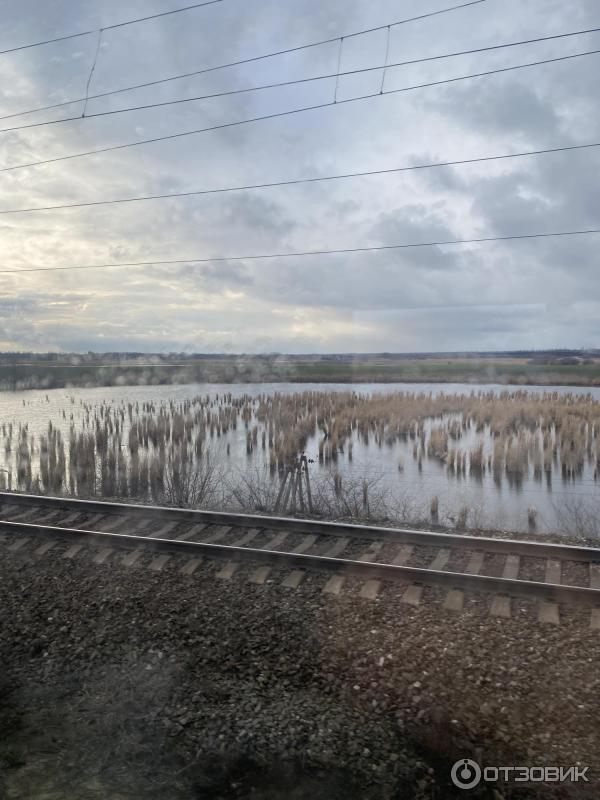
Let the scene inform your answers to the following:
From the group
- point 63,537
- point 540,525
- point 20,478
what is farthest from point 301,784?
point 20,478

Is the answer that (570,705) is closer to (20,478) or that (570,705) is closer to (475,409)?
(20,478)

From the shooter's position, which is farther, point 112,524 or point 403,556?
point 112,524

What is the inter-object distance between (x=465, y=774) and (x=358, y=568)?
2.55 m

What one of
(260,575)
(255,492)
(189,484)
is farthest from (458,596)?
(189,484)

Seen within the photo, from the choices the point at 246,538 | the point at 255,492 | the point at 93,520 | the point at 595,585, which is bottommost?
the point at 255,492

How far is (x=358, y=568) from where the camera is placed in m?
5.41

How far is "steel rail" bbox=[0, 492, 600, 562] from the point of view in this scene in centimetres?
601

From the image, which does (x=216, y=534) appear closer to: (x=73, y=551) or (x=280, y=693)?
(x=73, y=551)

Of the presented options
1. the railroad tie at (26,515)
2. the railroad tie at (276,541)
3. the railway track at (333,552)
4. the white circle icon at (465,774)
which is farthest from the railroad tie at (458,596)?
the railroad tie at (26,515)

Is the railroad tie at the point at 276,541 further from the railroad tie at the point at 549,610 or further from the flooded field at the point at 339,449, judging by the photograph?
the railroad tie at the point at 549,610

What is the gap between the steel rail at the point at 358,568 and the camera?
16.0 ft

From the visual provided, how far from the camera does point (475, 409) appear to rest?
16766mm

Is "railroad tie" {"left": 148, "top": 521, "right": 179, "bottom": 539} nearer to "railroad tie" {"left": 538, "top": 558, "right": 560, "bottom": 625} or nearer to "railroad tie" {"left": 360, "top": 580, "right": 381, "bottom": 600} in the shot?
"railroad tie" {"left": 360, "top": 580, "right": 381, "bottom": 600}

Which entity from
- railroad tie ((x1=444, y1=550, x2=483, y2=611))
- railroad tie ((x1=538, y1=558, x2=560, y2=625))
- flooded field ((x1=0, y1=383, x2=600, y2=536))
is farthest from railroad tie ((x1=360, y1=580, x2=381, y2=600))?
flooded field ((x1=0, y1=383, x2=600, y2=536))
